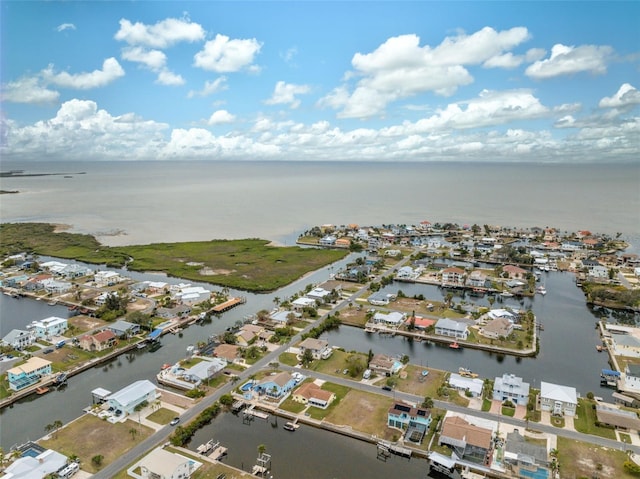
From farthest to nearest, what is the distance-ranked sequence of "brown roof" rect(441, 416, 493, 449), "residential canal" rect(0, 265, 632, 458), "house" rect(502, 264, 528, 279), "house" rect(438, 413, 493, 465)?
"house" rect(502, 264, 528, 279) → "residential canal" rect(0, 265, 632, 458) → "brown roof" rect(441, 416, 493, 449) → "house" rect(438, 413, 493, 465)

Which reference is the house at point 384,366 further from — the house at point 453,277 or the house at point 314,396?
the house at point 453,277

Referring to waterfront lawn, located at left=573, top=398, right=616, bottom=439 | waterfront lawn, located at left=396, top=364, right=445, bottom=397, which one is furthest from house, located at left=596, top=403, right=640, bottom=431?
waterfront lawn, located at left=396, top=364, right=445, bottom=397

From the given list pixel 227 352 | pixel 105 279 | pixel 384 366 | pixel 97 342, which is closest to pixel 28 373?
pixel 97 342

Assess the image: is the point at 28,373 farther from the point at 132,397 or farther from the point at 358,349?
the point at 358,349

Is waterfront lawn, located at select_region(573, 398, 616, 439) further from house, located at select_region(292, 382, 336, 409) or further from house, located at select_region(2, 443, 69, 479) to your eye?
house, located at select_region(2, 443, 69, 479)

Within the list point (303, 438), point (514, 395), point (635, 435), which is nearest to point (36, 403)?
point (303, 438)

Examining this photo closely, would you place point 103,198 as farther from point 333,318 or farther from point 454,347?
point 454,347

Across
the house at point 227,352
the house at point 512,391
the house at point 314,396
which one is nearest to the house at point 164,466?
the house at point 314,396
